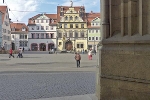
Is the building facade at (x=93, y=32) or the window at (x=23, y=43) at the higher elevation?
the building facade at (x=93, y=32)

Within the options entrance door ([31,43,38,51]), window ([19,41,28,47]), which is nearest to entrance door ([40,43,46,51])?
entrance door ([31,43,38,51])

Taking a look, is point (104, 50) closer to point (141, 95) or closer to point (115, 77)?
point (115, 77)

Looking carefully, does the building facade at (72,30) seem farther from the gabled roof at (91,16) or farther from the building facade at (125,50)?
the building facade at (125,50)

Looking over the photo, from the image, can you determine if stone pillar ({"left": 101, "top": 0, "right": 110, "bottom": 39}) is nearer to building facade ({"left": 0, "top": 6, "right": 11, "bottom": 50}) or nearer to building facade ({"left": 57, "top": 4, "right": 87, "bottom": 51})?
building facade ({"left": 0, "top": 6, "right": 11, "bottom": 50})

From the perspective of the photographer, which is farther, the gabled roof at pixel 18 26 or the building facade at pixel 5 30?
the gabled roof at pixel 18 26

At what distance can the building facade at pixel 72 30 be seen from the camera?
8719cm

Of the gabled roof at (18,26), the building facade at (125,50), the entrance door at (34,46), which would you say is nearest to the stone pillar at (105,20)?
the building facade at (125,50)

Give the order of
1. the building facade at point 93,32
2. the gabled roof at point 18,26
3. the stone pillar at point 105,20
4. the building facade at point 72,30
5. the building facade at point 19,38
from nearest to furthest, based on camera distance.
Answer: the stone pillar at point 105,20 → the building facade at point 72,30 → the building facade at point 93,32 → the building facade at point 19,38 → the gabled roof at point 18,26

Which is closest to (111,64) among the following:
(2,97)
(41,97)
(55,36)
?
(41,97)

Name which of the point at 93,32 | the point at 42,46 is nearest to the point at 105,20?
the point at 93,32

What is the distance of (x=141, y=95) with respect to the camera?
5.40 m

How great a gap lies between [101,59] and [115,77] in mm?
630

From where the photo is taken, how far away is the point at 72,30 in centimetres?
8781

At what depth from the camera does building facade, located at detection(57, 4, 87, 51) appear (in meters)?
87.2
